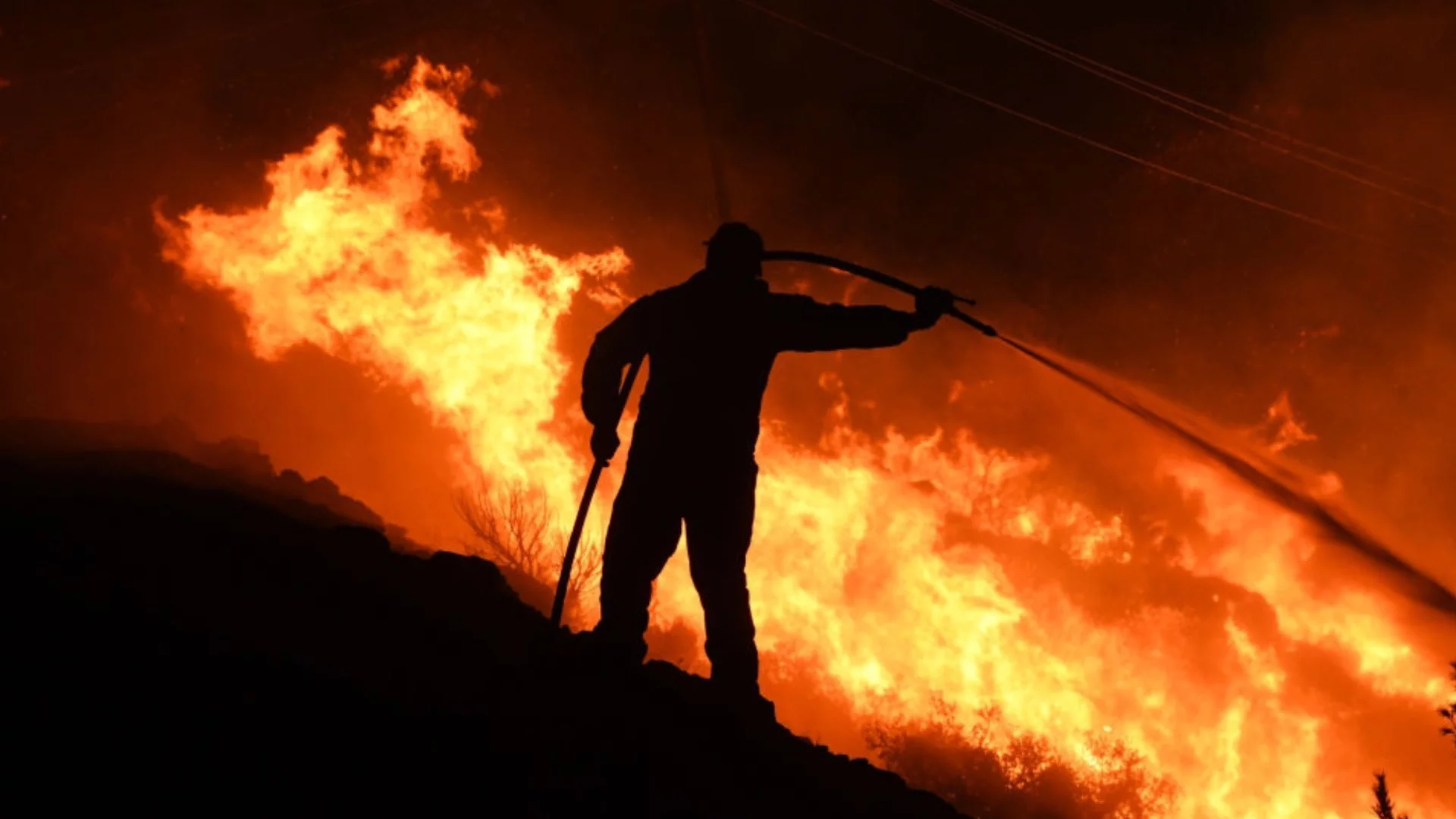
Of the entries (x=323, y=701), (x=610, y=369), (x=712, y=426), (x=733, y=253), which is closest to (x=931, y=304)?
(x=733, y=253)

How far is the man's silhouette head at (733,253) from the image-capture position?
5.98 m

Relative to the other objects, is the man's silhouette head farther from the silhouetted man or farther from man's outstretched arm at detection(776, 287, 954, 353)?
man's outstretched arm at detection(776, 287, 954, 353)

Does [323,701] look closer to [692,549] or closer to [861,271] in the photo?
[692,549]

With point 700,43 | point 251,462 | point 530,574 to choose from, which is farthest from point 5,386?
point 700,43

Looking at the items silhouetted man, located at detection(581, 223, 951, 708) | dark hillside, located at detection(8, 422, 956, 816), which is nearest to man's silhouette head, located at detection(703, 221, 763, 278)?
silhouetted man, located at detection(581, 223, 951, 708)

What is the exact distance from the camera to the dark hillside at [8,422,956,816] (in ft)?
10.1

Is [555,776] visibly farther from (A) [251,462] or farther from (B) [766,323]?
(A) [251,462]

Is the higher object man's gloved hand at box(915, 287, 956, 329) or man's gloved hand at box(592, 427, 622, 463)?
man's gloved hand at box(915, 287, 956, 329)

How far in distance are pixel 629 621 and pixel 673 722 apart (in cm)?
102

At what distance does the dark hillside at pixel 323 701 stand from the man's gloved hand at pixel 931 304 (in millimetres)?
2821

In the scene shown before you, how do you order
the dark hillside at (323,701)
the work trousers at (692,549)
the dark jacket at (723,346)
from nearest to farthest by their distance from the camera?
the dark hillside at (323,701)
the work trousers at (692,549)
the dark jacket at (723,346)

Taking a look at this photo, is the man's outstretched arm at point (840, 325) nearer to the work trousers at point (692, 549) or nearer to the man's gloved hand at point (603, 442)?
the work trousers at point (692, 549)

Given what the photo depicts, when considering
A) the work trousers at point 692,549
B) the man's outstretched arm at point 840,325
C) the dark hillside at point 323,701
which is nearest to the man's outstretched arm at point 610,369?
the work trousers at point 692,549

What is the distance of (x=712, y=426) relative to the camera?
583 cm
